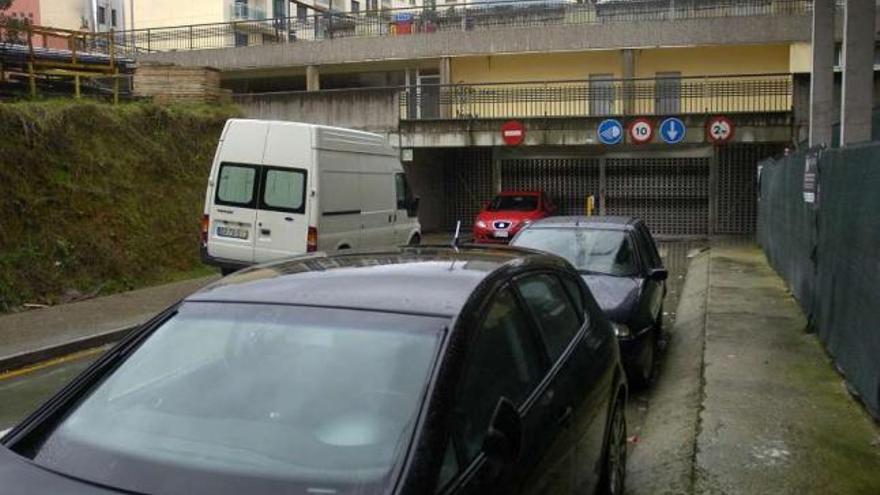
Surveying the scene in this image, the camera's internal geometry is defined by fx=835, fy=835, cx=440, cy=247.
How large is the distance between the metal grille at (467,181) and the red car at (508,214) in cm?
400

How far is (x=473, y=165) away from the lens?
1171 inches

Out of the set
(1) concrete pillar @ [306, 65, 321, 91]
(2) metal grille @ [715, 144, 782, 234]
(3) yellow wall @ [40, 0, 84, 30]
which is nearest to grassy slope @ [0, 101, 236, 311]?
(1) concrete pillar @ [306, 65, 321, 91]

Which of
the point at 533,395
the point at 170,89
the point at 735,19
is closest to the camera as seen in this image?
the point at 533,395

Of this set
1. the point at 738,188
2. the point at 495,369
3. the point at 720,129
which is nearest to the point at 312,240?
the point at 495,369

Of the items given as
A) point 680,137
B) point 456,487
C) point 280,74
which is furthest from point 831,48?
point 280,74

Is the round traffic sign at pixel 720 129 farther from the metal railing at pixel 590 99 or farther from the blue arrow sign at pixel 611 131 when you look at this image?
the blue arrow sign at pixel 611 131

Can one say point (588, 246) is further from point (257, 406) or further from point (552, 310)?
point (257, 406)

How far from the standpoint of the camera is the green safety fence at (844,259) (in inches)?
230

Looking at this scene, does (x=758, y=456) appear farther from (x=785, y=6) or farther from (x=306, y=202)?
(x=785, y=6)

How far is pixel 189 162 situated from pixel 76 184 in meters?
3.28

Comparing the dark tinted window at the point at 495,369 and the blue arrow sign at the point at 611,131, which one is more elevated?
the blue arrow sign at the point at 611,131

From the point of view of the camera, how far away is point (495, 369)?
3.00 metres

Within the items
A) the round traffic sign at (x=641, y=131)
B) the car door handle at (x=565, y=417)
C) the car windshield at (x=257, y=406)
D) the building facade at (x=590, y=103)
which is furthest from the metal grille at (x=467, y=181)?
the car windshield at (x=257, y=406)

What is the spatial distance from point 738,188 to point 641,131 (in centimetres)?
508
